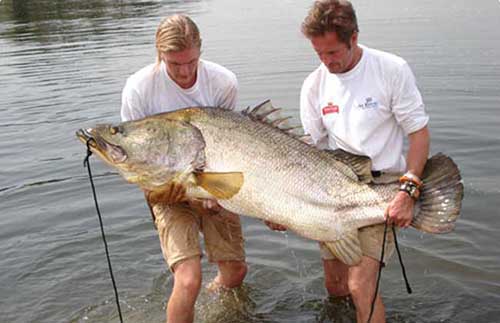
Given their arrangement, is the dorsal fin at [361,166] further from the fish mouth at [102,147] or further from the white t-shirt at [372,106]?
the fish mouth at [102,147]

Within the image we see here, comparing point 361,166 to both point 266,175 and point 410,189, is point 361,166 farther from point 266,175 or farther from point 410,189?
point 266,175

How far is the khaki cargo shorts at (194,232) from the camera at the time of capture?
4609 millimetres

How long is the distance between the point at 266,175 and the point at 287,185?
0.16 meters

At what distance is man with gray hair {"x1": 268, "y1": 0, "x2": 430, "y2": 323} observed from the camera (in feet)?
13.8

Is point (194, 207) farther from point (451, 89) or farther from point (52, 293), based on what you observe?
point (451, 89)

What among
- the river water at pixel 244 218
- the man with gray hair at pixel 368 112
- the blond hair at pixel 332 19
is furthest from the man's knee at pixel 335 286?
the blond hair at pixel 332 19

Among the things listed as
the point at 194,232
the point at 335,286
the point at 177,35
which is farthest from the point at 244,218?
the point at 177,35

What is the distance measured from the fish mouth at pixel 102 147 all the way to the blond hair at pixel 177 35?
0.76 meters

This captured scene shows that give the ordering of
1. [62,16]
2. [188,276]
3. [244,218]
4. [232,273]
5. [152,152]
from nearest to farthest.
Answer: [152,152]
[188,276]
[232,273]
[244,218]
[62,16]

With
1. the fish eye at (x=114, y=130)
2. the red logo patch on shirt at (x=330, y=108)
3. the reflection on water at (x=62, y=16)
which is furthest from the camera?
the reflection on water at (x=62, y=16)

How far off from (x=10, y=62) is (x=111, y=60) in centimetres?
339

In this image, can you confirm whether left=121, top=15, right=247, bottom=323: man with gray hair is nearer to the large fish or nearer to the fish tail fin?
the large fish

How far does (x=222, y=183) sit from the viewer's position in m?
4.11

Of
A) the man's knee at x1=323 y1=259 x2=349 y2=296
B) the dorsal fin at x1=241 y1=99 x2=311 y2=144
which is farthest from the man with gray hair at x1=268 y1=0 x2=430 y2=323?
the man's knee at x1=323 y1=259 x2=349 y2=296
